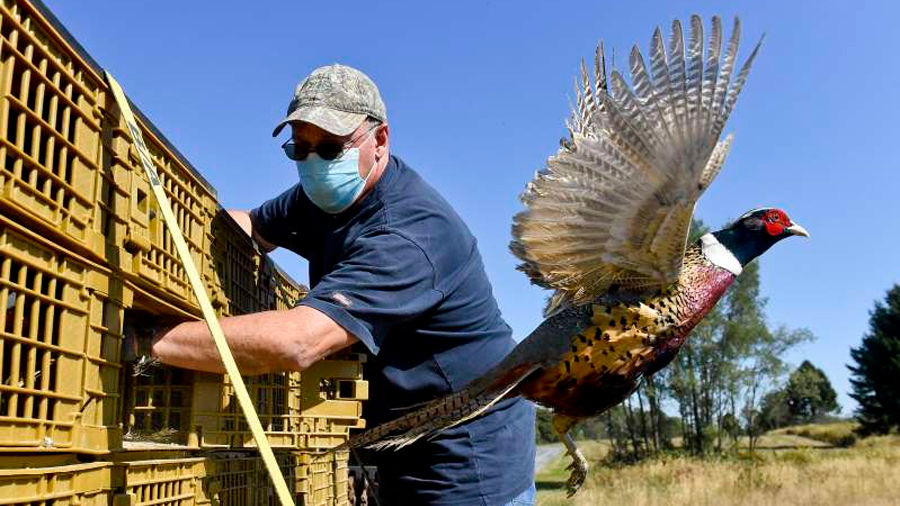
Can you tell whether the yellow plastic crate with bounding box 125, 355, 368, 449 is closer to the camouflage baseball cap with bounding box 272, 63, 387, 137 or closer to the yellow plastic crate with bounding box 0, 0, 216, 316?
the yellow plastic crate with bounding box 0, 0, 216, 316

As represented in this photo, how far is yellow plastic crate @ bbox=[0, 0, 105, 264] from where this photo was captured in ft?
5.35

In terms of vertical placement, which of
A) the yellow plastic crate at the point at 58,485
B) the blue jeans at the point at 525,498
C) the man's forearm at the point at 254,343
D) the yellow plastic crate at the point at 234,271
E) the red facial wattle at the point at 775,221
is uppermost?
the red facial wattle at the point at 775,221

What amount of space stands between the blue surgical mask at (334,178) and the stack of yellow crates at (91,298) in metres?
0.38

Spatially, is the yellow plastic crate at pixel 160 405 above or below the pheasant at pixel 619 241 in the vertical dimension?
below

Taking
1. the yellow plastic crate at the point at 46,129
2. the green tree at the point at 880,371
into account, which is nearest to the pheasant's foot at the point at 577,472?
the yellow plastic crate at the point at 46,129

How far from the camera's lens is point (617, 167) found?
3361mm

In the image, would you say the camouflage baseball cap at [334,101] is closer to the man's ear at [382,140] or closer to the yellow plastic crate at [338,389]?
the man's ear at [382,140]

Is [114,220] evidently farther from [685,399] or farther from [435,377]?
[685,399]

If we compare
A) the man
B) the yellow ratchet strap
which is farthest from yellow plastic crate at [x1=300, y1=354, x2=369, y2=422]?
the yellow ratchet strap

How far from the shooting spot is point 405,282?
9.04 ft

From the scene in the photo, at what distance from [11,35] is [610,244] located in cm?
247

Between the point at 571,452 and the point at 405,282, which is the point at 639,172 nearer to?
the point at 405,282

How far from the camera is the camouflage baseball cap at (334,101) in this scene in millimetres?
2922

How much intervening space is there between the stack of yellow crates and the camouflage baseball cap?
46 centimetres
